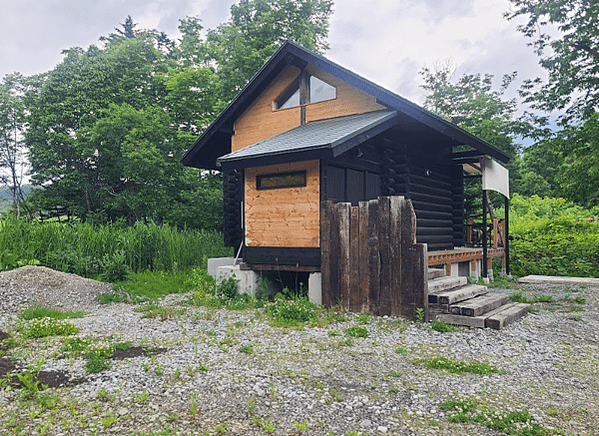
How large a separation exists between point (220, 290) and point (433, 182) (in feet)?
22.6

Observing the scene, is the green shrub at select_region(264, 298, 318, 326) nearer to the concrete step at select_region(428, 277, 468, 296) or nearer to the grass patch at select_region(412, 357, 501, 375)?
the concrete step at select_region(428, 277, 468, 296)

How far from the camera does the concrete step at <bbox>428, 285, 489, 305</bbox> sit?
704 cm

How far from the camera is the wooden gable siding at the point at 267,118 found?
11.6 meters

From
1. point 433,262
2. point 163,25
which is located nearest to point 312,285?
point 433,262

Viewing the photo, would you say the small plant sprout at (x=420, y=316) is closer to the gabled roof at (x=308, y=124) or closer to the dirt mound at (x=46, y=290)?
the gabled roof at (x=308, y=124)

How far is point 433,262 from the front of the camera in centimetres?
1011

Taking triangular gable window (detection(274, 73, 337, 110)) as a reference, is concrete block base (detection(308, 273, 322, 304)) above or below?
below

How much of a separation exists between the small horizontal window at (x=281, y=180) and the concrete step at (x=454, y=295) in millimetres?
3524

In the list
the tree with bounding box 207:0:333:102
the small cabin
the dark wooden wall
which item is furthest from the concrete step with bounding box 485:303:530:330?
the tree with bounding box 207:0:333:102

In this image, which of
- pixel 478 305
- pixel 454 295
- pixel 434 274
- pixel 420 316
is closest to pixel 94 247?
pixel 434 274

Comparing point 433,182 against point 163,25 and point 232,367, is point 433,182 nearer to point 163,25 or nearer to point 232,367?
point 232,367

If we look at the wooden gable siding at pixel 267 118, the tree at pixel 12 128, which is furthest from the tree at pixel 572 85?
the tree at pixel 12 128

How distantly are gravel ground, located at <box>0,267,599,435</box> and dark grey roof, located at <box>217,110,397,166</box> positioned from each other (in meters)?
3.10

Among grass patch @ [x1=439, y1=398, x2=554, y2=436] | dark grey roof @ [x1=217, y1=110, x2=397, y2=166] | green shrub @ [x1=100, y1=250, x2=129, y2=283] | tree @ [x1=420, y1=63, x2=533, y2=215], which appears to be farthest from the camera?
tree @ [x1=420, y1=63, x2=533, y2=215]
